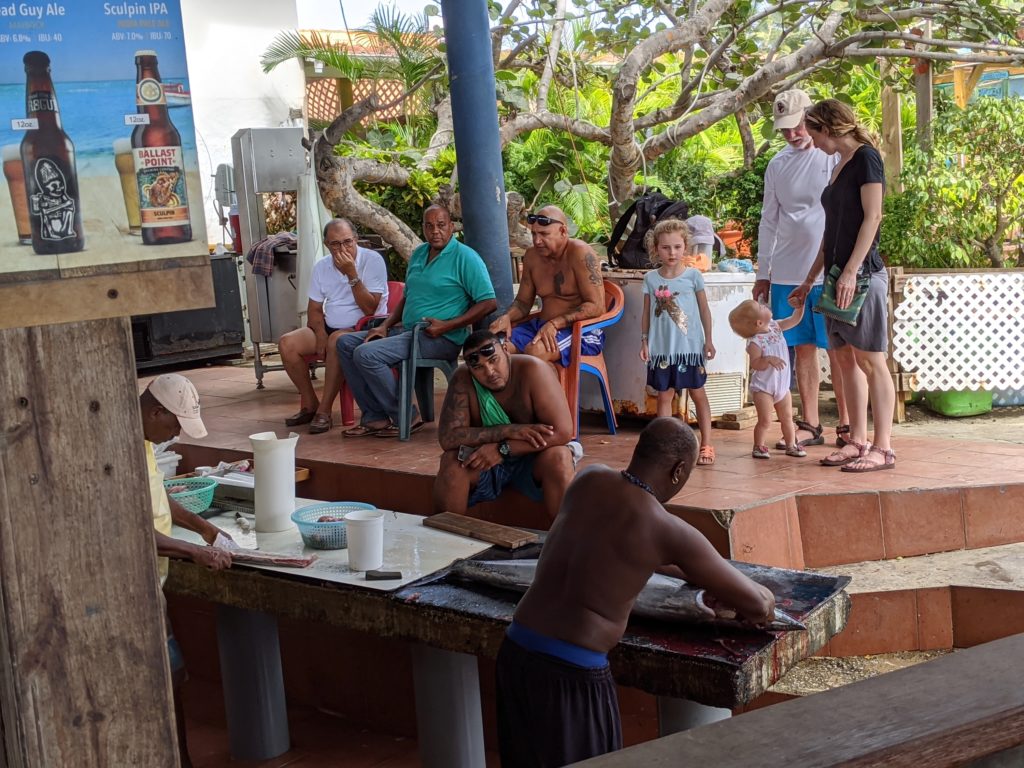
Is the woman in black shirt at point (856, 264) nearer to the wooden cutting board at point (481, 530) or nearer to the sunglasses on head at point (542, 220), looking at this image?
the sunglasses on head at point (542, 220)

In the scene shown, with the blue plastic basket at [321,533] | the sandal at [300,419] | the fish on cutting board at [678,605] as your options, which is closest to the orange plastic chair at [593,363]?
the blue plastic basket at [321,533]

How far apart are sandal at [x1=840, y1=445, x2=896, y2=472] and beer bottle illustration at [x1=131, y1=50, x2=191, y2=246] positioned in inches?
166

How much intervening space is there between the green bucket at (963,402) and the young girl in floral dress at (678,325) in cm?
255

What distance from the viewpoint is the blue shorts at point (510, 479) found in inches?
203

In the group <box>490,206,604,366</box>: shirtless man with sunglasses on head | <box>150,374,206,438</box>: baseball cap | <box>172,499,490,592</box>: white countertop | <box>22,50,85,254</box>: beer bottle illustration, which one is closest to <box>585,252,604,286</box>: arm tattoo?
<box>490,206,604,366</box>: shirtless man with sunglasses on head

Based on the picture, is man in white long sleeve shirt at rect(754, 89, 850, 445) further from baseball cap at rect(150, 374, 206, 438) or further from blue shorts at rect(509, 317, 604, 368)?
baseball cap at rect(150, 374, 206, 438)

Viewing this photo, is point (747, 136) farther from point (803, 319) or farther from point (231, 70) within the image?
point (231, 70)

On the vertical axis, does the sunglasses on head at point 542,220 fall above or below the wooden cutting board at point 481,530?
above

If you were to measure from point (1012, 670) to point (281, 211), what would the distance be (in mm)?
11146

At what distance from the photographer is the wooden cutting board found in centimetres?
464

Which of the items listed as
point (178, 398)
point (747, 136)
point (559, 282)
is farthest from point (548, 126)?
point (178, 398)

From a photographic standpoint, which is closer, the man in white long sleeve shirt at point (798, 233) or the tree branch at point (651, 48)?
the man in white long sleeve shirt at point (798, 233)

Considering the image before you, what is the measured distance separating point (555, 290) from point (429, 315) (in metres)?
0.80

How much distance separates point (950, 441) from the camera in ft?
20.2
